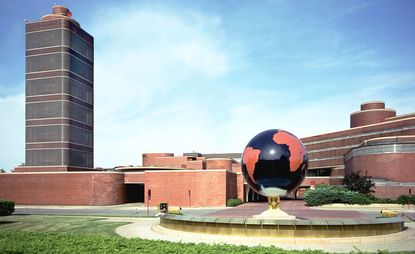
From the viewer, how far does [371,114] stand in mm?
80625

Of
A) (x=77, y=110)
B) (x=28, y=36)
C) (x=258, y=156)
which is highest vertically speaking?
(x=28, y=36)

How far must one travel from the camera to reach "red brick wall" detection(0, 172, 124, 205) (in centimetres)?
5413

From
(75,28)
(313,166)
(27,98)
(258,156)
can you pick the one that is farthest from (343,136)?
(258,156)

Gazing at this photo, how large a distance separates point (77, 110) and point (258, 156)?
60.1 metres

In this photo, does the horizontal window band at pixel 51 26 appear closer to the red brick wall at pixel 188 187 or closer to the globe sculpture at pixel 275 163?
the red brick wall at pixel 188 187

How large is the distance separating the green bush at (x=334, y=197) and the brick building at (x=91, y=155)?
10038 millimetres

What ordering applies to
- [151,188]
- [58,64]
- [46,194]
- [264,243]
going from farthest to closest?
1. [58,64]
2. [46,194]
3. [151,188]
4. [264,243]

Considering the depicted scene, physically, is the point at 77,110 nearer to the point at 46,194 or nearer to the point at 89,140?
the point at 89,140

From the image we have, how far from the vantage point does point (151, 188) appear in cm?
5009

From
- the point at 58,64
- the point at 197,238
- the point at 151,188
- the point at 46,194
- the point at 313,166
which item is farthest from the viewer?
the point at 313,166

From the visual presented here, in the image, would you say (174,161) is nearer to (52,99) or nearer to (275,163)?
(52,99)

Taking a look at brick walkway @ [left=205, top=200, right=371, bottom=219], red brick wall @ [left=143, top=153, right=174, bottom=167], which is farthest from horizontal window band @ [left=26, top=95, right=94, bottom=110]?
brick walkway @ [left=205, top=200, right=371, bottom=219]

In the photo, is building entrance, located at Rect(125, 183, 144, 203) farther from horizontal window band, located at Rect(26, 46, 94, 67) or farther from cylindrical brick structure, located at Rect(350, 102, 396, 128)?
cylindrical brick structure, located at Rect(350, 102, 396, 128)

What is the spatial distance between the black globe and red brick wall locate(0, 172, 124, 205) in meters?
39.2
